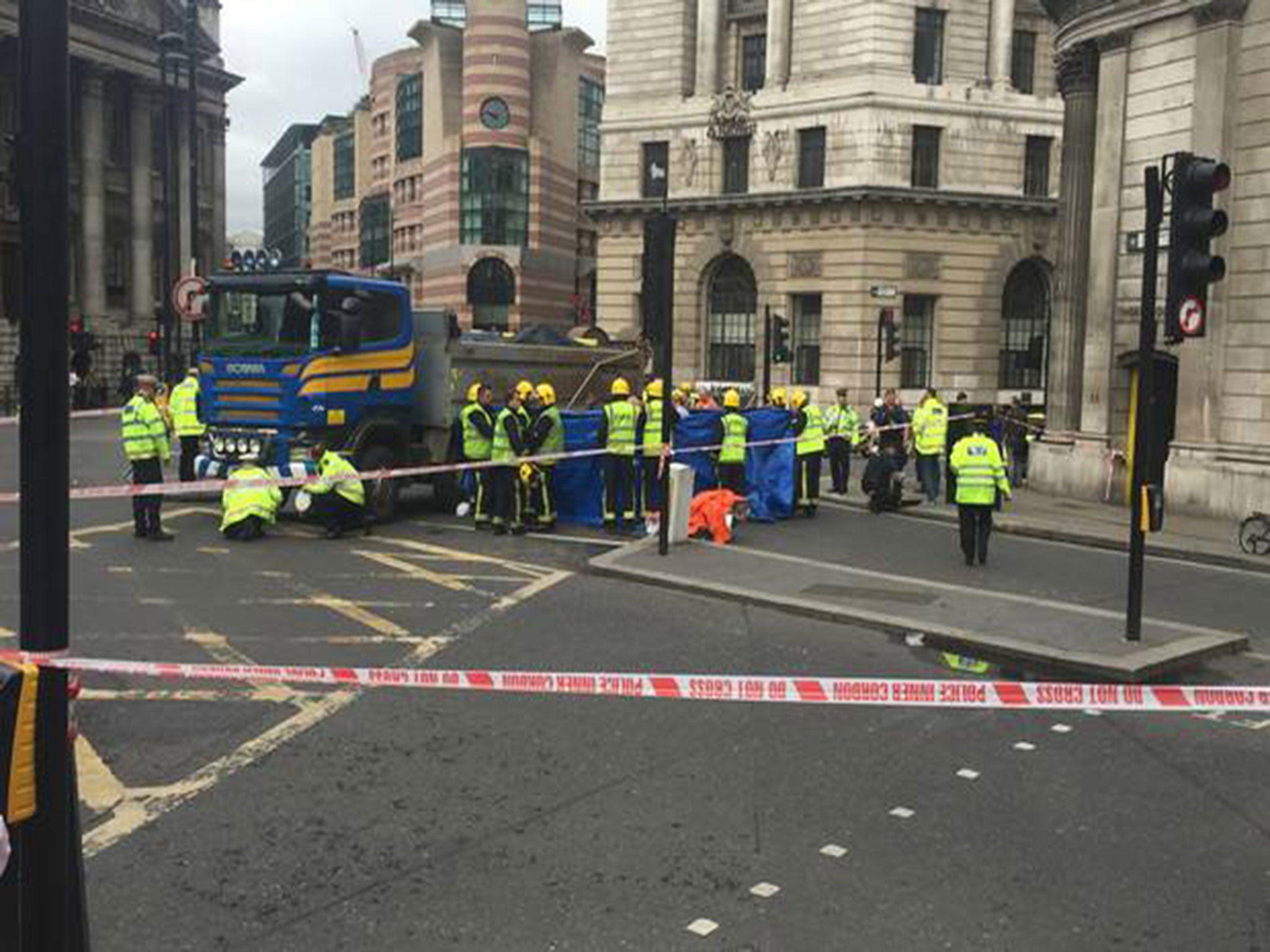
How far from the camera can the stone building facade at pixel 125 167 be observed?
61.1 metres

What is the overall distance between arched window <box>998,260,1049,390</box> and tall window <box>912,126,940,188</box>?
16.0ft

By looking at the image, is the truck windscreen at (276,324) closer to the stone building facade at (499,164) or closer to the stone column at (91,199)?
the stone column at (91,199)

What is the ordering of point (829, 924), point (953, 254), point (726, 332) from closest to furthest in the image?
point (829, 924)
point (953, 254)
point (726, 332)

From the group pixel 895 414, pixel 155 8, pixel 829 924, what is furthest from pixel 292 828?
pixel 155 8

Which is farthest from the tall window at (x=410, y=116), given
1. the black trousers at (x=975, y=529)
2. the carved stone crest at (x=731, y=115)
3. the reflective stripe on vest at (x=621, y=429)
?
the black trousers at (x=975, y=529)

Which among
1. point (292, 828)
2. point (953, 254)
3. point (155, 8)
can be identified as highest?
point (155, 8)

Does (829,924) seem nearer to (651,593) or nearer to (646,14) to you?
(651,593)

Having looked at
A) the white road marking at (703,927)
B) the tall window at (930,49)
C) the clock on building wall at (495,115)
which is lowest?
the white road marking at (703,927)

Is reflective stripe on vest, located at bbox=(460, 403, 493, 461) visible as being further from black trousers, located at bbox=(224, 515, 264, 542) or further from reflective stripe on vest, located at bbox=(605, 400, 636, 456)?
black trousers, located at bbox=(224, 515, 264, 542)

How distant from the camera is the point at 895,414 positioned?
2122 cm

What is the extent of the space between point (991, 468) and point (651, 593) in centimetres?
408

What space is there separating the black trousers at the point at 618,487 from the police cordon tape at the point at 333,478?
0.26 metres

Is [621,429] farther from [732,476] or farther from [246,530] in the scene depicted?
[246,530]

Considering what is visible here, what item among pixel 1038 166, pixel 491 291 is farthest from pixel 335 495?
pixel 491 291
